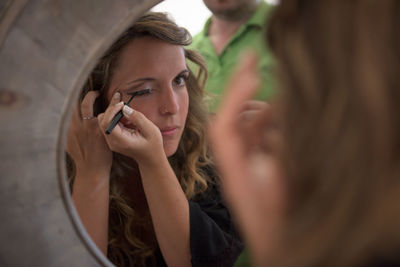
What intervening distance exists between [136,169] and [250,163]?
651 mm

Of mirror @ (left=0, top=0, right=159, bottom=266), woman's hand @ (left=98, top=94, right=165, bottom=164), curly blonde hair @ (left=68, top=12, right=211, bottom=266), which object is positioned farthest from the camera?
curly blonde hair @ (left=68, top=12, right=211, bottom=266)

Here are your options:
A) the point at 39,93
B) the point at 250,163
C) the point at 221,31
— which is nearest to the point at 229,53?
the point at 221,31

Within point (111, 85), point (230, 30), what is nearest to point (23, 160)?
point (111, 85)

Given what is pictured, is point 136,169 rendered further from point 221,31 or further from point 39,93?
point 221,31

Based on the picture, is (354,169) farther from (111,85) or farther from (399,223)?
(111,85)

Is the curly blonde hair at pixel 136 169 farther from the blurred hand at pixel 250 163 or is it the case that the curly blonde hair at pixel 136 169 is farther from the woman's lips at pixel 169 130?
the blurred hand at pixel 250 163

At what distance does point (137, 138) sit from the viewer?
74 cm

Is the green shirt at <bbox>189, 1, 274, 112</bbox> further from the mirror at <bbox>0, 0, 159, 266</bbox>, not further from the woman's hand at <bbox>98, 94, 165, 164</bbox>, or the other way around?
the mirror at <bbox>0, 0, 159, 266</bbox>

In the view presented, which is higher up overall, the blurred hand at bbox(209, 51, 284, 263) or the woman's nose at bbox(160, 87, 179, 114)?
the blurred hand at bbox(209, 51, 284, 263)

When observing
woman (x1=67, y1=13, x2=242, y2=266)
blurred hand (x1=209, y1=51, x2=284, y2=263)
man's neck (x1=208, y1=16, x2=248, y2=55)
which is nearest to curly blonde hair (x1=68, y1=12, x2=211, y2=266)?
woman (x1=67, y1=13, x2=242, y2=266)

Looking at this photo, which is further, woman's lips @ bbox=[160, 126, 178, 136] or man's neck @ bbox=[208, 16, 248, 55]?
man's neck @ bbox=[208, 16, 248, 55]

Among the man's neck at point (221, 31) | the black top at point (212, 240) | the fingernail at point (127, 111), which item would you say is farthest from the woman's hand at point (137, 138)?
the man's neck at point (221, 31)

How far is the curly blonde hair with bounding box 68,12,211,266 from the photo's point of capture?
2.73 feet

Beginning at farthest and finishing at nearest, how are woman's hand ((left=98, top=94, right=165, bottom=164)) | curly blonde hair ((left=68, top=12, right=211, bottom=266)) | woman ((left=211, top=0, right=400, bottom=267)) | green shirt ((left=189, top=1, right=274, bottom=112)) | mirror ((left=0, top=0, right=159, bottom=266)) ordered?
1. green shirt ((left=189, top=1, right=274, bottom=112))
2. curly blonde hair ((left=68, top=12, right=211, bottom=266))
3. woman's hand ((left=98, top=94, right=165, bottom=164))
4. mirror ((left=0, top=0, right=159, bottom=266))
5. woman ((left=211, top=0, right=400, bottom=267))
